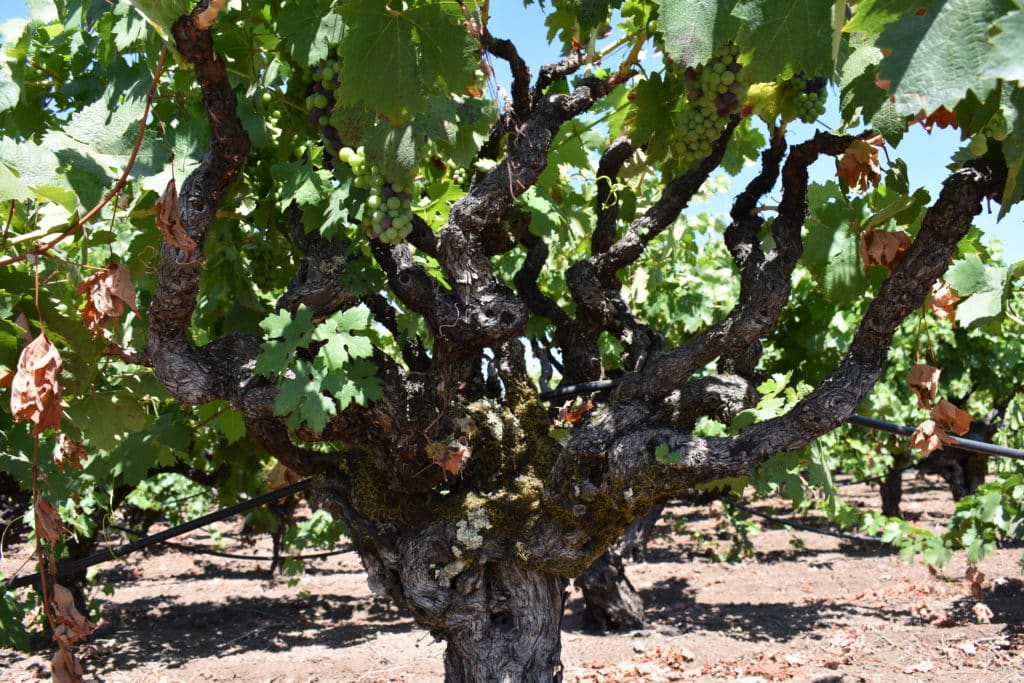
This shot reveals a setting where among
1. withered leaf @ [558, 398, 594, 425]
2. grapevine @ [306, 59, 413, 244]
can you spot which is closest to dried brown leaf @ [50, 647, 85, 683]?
grapevine @ [306, 59, 413, 244]

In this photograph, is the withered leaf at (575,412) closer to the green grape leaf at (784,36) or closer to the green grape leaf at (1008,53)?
the green grape leaf at (784,36)

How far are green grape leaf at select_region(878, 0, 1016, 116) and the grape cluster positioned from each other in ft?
5.17

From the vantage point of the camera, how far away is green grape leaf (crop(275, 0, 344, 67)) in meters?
2.27

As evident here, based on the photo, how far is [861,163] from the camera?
279cm

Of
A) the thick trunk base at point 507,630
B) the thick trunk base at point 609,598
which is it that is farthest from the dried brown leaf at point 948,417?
the thick trunk base at point 609,598

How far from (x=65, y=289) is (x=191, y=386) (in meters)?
0.54

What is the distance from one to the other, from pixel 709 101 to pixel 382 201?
1.09 m

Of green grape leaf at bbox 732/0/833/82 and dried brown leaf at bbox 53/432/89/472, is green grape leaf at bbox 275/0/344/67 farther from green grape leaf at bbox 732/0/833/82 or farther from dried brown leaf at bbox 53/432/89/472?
dried brown leaf at bbox 53/432/89/472

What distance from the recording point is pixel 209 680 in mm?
5992

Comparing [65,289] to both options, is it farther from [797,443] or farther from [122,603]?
[122,603]

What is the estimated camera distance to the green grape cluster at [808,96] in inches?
109

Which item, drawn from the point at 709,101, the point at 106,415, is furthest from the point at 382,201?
the point at 106,415

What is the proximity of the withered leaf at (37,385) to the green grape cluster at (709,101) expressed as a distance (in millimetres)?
1953

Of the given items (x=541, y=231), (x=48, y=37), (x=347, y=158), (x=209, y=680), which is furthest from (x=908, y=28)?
(x=209, y=680)
